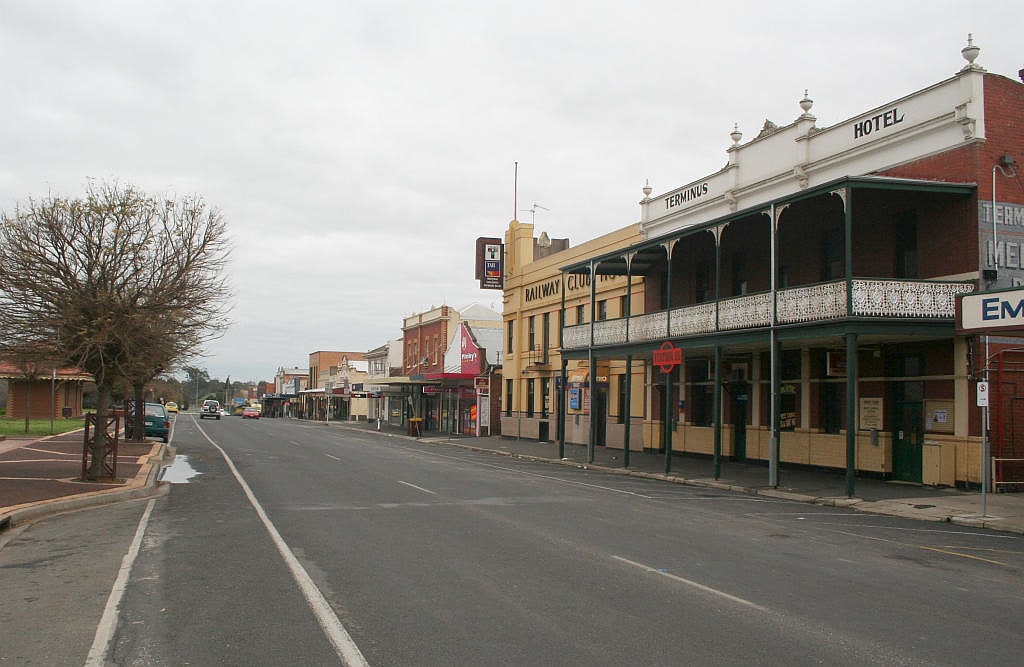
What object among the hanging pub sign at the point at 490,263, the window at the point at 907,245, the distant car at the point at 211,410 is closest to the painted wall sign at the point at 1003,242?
the window at the point at 907,245

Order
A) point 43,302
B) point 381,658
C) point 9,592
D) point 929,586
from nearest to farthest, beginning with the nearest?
1. point 381,658
2. point 9,592
3. point 929,586
4. point 43,302

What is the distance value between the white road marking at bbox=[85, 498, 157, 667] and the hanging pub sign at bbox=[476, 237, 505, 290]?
3459 cm

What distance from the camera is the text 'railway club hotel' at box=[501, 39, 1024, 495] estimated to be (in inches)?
752

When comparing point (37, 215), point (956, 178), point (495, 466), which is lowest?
point (495, 466)

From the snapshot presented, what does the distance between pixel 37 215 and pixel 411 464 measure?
13.3m

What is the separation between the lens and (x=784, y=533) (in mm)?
13289

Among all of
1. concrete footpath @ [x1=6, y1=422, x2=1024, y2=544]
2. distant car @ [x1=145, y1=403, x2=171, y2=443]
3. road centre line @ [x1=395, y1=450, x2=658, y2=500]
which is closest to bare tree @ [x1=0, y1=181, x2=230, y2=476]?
concrete footpath @ [x1=6, y1=422, x2=1024, y2=544]

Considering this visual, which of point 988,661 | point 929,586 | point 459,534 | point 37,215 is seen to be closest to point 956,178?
point 929,586

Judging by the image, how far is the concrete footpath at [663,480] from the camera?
50.3ft

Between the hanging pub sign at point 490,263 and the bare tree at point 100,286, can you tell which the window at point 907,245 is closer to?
the bare tree at point 100,286

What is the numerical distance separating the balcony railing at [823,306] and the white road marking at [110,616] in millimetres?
14817

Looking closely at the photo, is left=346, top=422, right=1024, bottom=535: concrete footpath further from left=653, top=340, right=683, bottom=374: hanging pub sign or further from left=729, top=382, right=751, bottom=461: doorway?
left=653, top=340, right=683, bottom=374: hanging pub sign

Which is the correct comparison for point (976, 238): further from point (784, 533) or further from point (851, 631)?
point (851, 631)

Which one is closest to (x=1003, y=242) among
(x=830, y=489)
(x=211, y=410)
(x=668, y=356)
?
(x=830, y=489)
